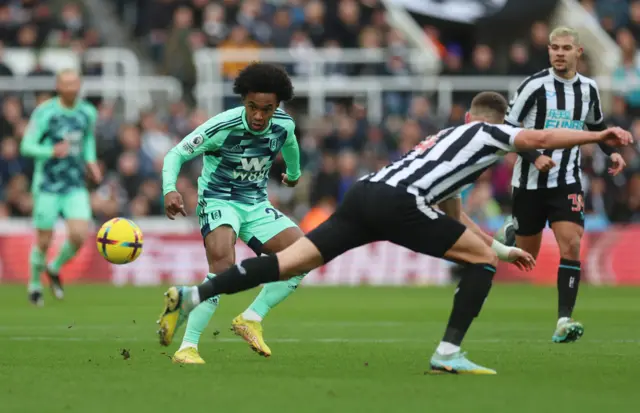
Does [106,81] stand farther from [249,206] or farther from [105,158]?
[249,206]

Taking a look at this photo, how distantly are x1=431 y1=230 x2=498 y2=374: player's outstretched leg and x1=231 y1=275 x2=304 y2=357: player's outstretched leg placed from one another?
4.90 feet

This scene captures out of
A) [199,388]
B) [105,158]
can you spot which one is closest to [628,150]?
[105,158]

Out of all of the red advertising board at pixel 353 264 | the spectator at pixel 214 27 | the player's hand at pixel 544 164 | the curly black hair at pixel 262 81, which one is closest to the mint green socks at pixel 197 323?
the curly black hair at pixel 262 81

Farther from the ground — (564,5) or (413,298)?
(564,5)

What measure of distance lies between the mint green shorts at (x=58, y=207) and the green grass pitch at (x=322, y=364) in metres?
1.12

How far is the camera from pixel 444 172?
8.30 metres

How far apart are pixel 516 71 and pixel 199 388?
17.6 metres

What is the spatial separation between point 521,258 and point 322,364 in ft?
4.98

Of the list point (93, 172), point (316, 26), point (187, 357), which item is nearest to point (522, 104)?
point (187, 357)

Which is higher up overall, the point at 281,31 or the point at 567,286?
the point at 281,31

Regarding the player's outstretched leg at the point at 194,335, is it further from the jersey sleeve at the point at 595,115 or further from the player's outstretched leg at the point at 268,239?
the jersey sleeve at the point at 595,115

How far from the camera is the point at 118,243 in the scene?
1069 cm

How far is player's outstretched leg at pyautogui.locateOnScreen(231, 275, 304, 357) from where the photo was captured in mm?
9578

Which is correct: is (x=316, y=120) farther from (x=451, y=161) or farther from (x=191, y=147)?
(x=451, y=161)
